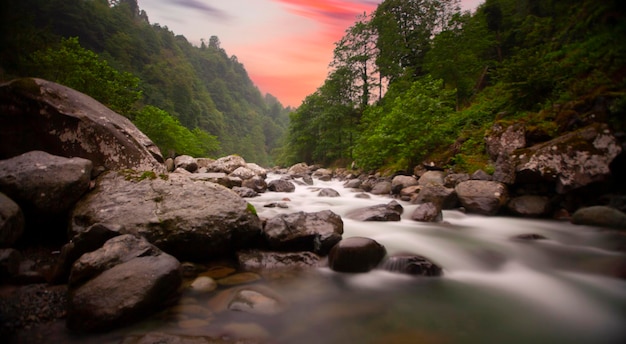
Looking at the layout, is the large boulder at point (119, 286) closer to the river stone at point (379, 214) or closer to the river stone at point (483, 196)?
the river stone at point (379, 214)

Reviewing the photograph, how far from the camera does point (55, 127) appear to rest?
5004 mm

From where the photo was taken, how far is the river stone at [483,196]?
698cm

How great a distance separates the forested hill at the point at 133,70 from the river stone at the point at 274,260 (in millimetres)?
4117

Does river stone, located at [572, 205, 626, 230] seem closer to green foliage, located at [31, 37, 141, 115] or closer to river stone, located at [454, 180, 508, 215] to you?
river stone, located at [454, 180, 508, 215]

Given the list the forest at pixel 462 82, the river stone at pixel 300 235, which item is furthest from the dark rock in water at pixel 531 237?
the river stone at pixel 300 235

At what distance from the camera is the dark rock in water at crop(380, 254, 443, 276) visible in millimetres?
4152

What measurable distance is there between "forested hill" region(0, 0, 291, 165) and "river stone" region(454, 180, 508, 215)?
937 cm

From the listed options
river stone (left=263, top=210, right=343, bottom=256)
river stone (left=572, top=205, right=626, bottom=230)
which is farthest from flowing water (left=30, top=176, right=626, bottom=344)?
river stone (left=263, top=210, right=343, bottom=256)

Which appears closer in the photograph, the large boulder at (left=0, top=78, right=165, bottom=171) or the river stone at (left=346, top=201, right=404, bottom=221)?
the large boulder at (left=0, top=78, right=165, bottom=171)

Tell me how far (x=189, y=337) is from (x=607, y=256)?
6.62 m

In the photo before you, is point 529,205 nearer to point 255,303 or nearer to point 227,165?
point 255,303

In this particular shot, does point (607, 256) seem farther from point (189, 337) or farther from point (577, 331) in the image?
point (189, 337)

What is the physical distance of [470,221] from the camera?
6848 millimetres

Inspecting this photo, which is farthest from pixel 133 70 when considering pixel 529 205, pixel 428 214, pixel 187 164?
pixel 529 205
